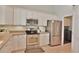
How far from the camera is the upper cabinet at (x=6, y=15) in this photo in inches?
33.9

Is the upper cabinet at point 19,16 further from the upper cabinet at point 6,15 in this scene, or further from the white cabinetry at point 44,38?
the white cabinetry at point 44,38

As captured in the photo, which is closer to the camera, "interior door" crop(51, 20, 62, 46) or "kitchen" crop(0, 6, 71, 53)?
"kitchen" crop(0, 6, 71, 53)

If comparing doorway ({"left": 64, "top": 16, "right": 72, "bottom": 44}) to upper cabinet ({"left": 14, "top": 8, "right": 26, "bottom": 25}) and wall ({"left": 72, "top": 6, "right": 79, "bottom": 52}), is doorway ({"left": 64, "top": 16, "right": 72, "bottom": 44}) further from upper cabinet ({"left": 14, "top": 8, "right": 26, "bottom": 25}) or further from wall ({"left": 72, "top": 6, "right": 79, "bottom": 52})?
upper cabinet ({"left": 14, "top": 8, "right": 26, "bottom": 25})

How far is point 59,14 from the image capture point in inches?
38.8

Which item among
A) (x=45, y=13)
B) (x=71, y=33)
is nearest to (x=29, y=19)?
(x=45, y=13)

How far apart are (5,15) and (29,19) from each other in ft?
0.78

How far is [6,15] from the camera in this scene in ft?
3.11

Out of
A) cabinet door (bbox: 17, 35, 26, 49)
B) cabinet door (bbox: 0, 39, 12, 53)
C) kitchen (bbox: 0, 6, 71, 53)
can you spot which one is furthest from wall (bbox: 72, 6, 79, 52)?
cabinet door (bbox: 0, 39, 12, 53)

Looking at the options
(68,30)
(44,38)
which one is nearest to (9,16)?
(44,38)

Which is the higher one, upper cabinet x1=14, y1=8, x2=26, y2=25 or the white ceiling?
the white ceiling

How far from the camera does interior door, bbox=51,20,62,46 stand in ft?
3.25

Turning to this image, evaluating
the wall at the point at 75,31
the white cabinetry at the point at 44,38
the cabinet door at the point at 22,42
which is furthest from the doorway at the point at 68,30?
the cabinet door at the point at 22,42

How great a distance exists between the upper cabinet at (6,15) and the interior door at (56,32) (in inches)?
17.1
